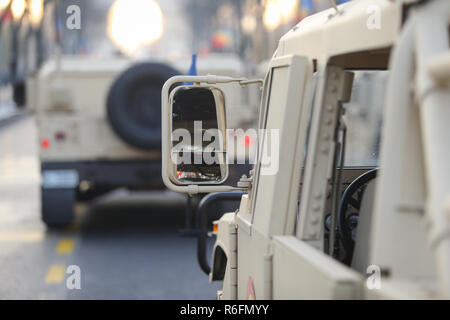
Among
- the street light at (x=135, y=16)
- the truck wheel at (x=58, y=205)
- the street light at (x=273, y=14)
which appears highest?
the street light at (x=135, y=16)

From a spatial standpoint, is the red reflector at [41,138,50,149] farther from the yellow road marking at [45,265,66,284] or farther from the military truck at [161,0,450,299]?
the military truck at [161,0,450,299]

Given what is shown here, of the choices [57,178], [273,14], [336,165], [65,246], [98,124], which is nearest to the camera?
[336,165]

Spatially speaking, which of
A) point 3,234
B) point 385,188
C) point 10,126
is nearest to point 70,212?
point 3,234

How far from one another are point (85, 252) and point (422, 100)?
743 centimetres

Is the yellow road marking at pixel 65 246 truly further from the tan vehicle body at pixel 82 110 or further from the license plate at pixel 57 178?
the tan vehicle body at pixel 82 110

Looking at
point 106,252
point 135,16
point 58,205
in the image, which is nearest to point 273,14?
point 135,16

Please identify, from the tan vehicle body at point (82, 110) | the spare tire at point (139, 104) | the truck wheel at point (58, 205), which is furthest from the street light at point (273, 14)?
the truck wheel at point (58, 205)

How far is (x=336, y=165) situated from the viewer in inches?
112

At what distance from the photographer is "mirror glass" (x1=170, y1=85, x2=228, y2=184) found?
10.9 feet

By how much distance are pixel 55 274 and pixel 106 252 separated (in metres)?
1.20

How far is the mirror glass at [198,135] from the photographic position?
10.9ft

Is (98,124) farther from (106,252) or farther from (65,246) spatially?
(106,252)

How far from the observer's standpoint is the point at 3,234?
33.6 ft
